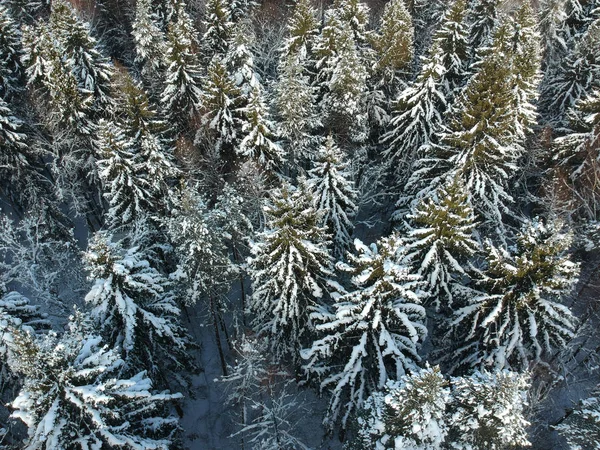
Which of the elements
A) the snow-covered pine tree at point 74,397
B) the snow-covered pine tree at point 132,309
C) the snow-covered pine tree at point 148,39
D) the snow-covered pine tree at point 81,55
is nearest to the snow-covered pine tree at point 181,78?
the snow-covered pine tree at point 148,39

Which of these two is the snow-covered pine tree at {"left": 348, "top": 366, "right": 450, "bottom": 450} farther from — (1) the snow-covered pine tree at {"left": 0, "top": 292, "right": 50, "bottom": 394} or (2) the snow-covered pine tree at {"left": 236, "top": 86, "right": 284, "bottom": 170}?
(2) the snow-covered pine tree at {"left": 236, "top": 86, "right": 284, "bottom": 170}

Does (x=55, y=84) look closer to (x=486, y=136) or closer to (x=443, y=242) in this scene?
(x=443, y=242)

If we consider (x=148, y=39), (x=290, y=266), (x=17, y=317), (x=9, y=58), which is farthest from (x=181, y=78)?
(x=17, y=317)

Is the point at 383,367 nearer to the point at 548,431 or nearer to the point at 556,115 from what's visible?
the point at 548,431

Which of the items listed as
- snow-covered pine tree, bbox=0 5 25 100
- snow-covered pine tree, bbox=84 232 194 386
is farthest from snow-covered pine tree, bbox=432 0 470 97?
snow-covered pine tree, bbox=0 5 25 100

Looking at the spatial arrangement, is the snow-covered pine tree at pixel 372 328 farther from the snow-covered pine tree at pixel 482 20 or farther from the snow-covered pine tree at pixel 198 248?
the snow-covered pine tree at pixel 482 20

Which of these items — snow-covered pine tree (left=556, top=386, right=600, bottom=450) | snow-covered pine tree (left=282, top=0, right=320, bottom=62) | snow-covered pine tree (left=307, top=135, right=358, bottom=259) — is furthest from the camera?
snow-covered pine tree (left=282, top=0, right=320, bottom=62)
